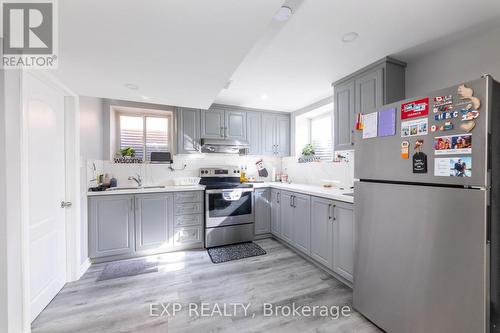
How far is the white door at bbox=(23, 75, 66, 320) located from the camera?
5.44ft

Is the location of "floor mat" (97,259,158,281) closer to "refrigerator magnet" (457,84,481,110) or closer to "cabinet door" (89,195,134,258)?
"cabinet door" (89,195,134,258)

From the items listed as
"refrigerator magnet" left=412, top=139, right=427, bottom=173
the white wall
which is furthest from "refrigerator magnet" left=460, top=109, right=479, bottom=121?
the white wall

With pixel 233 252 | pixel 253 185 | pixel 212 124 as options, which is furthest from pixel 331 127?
pixel 233 252

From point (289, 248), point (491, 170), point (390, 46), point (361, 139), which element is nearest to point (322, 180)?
point (289, 248)

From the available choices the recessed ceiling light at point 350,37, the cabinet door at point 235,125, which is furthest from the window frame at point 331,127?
the recessed ceiling light at point 350,37

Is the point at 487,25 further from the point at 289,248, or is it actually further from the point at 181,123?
the point at 181,123

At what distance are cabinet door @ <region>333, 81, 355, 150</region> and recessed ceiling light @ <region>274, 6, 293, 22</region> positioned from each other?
4.29 ft

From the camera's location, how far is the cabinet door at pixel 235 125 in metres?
3.63

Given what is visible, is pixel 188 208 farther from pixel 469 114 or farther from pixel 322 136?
pixel 469 114

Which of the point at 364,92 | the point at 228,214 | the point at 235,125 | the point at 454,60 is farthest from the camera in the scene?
the point at 235,125

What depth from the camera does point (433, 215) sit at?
4.07 ft

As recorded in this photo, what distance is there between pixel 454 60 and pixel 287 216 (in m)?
2.47

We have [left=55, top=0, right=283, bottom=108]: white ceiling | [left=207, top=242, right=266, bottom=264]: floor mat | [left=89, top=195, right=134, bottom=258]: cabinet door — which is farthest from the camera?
[left=207, top=242, right=266, bottom=264]: floor mat

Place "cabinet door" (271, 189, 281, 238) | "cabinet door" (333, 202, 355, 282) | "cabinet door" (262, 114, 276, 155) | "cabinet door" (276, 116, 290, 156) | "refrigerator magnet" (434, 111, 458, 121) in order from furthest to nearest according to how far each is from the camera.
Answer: "cabinet door" (276, 116, 290, 156)
"cabinet door" (262, 114, 276, 155)
"cabinet door" (271, 189, 281, 238)
"cabinet door" (333, 202, 355, 282)
"refrigerator magnet" (434, 111, 458, 121)
